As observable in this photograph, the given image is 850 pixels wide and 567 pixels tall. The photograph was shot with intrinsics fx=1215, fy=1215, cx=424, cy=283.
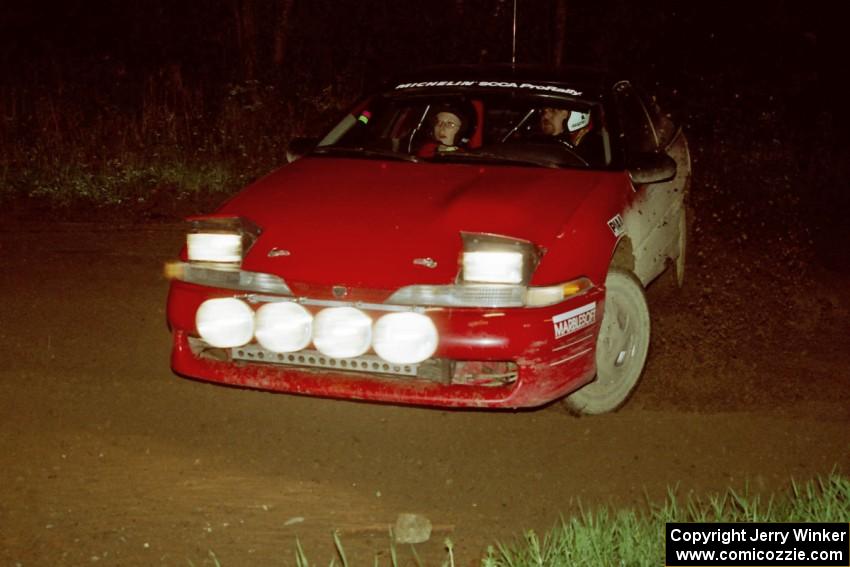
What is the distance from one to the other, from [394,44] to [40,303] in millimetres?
19705

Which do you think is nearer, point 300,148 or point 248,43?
point 300,148

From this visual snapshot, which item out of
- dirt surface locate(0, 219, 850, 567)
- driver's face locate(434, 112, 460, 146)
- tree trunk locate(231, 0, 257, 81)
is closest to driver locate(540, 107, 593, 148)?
driver's face locate(434, 112, 460, 146)

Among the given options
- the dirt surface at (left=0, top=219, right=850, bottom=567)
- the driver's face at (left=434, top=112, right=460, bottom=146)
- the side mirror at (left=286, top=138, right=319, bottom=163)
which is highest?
the driver's face at (left=434, top=112, right=460, bottom=146)

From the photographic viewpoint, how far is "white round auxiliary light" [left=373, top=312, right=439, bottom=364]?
4.61 meters

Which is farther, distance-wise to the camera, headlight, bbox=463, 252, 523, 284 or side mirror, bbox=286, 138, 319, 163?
side mirror, bbox=286, 138, 319, 163

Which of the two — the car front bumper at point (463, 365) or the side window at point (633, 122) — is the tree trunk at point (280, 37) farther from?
the car front bumper at point (463, 365)

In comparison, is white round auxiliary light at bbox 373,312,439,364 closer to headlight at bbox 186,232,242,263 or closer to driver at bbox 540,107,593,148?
headlight at bbox 186,232,242,263

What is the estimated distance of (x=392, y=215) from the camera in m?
5.21

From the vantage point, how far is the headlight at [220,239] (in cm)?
505

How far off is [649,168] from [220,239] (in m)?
2.06

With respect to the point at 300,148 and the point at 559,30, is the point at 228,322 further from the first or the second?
the point at 559,30

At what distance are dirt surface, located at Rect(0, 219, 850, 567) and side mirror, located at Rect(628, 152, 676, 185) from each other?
1028 mm

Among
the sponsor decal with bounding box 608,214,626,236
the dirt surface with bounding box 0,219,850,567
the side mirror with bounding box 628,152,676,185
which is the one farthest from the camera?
the side mirror with bounding box 628,152,676,185

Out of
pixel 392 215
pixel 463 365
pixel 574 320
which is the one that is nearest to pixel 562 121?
pixel 392 215
